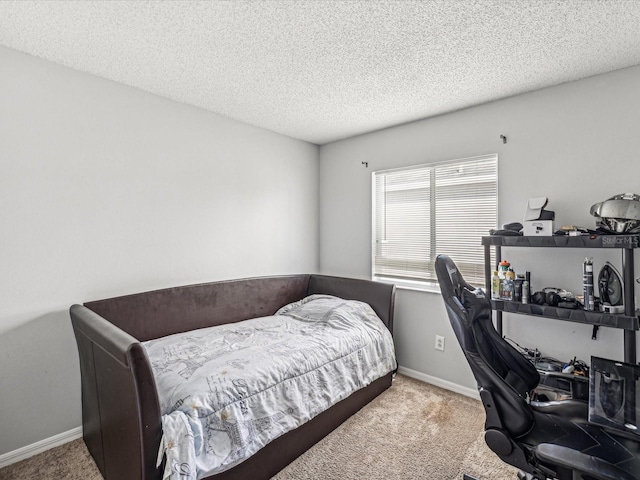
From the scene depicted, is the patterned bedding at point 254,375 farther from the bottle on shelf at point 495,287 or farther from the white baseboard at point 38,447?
the bottle on shelf at point 495,287

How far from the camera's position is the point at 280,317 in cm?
306

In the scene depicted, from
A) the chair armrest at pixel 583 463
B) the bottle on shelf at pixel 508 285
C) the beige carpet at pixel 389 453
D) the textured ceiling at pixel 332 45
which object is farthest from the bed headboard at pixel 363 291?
the chair armrest at pixel 583 463

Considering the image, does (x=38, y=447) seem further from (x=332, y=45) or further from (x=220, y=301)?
(x=332, y=45)

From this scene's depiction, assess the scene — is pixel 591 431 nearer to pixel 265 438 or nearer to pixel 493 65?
pixel 265 438

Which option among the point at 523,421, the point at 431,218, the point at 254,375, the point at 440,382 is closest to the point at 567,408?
the point at 523,421

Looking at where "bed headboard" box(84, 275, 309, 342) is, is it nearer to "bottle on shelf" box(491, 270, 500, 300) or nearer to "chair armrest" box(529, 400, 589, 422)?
"bottle on shelf" box(491, 270, 500, 300)

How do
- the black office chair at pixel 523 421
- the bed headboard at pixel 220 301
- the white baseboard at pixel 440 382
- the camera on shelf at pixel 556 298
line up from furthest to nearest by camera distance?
1. the white baseboard at pixel 440 382
2. the bed headboard at pixel 220 301
3. the camera on shelf at pixel 556 298
4. the black office chair at pixel 523 421

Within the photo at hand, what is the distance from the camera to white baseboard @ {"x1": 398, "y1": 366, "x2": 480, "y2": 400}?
2.79m

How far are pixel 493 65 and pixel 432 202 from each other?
1.24 m

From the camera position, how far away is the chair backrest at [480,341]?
1.48 m

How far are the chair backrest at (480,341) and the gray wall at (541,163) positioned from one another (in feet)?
2.99

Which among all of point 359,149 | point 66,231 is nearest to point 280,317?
point 66,231

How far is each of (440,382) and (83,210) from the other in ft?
10.4

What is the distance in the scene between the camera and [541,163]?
2.46 metres
